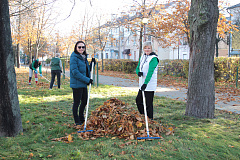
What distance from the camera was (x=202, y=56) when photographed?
529cm

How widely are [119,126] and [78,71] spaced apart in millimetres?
1444

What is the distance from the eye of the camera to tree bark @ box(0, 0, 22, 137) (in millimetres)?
3967

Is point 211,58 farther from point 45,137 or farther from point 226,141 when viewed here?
point 45,137

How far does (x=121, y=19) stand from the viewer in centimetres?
2100

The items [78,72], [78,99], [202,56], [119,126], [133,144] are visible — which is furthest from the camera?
[202,56]

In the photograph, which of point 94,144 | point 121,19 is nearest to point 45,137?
point 94,144

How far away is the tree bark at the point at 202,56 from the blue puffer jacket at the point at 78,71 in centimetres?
272

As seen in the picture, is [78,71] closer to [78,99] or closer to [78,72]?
[78,72]

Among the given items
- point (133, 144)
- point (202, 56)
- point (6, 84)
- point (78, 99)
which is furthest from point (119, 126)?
point (202, 56)

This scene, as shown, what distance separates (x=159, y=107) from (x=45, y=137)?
3913 mm

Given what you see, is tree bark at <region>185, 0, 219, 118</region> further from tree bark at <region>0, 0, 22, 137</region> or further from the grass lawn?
tree bark at <region>0, 0, 22, 137</region>

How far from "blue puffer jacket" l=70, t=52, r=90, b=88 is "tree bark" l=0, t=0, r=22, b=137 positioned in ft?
3.77

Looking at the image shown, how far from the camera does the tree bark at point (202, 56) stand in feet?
16.9

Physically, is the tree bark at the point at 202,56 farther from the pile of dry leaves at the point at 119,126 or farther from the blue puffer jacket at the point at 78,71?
the blue puffer jacket at the point at 78,71
